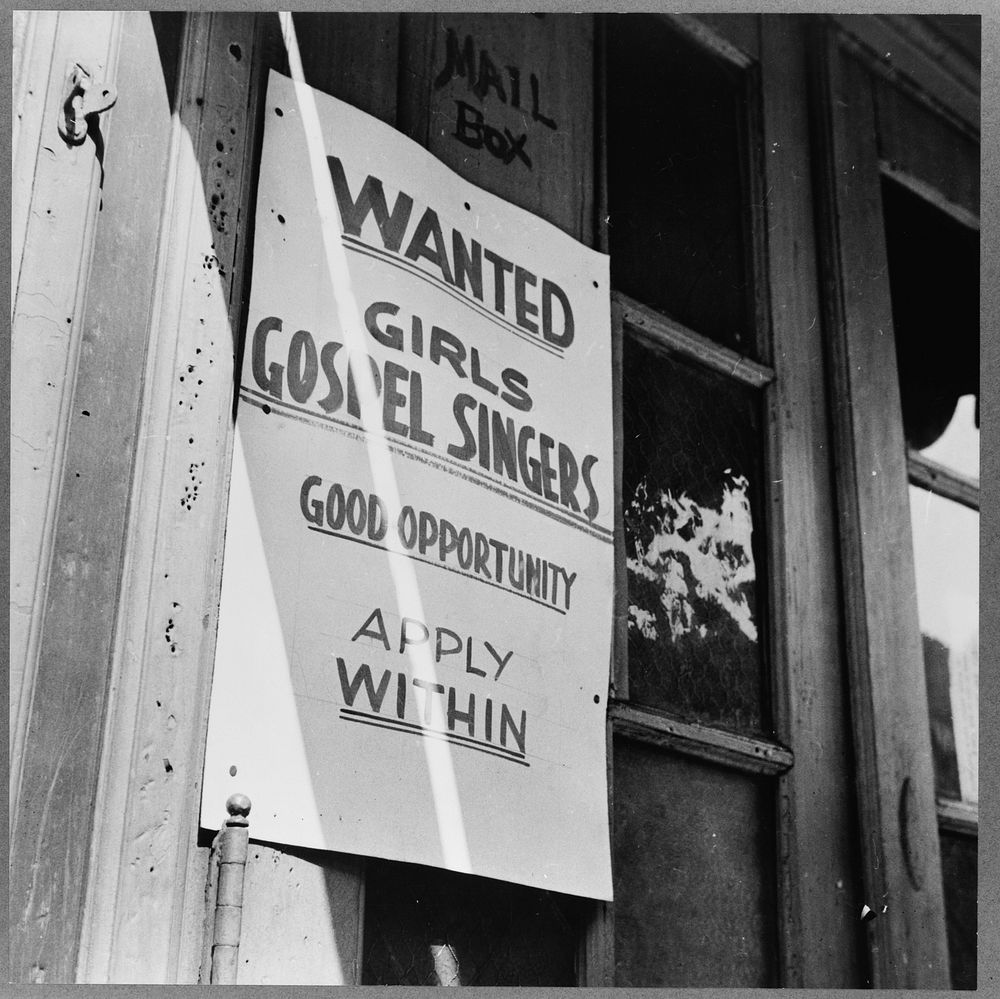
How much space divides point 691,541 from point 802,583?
200 mm

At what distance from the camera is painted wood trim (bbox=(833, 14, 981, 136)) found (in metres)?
2.51

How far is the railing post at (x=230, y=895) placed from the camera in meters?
1.41

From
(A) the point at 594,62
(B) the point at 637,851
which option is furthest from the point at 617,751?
(A) the point at 594,62

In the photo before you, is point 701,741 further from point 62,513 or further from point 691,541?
point 62,513

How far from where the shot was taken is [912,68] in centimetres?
254

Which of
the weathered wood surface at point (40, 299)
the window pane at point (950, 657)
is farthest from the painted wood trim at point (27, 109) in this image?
the window pane at point (950, 657)

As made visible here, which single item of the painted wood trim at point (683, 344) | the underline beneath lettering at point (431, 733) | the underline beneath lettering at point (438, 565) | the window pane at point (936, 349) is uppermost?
the window pane at point (936, 349)

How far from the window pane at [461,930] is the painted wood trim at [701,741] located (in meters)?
0.24

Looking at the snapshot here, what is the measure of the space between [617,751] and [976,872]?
2.17ft

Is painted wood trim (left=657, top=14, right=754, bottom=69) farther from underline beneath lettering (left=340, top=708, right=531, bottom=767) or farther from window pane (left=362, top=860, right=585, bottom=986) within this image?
window pane (left=362, top=860, right=585, bottom=986)

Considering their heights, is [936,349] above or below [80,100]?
above

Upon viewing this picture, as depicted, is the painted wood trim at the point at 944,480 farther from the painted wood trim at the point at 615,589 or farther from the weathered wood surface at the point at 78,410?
the weathered wood surface at the point at 78,410

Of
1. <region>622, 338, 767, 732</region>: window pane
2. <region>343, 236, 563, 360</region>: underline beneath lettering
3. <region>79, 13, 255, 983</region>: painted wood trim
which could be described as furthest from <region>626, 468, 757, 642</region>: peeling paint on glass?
<region>79, 13, 255, 983</region>: painted wood trim

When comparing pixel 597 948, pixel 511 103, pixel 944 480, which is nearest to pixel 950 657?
pixel 944 480
